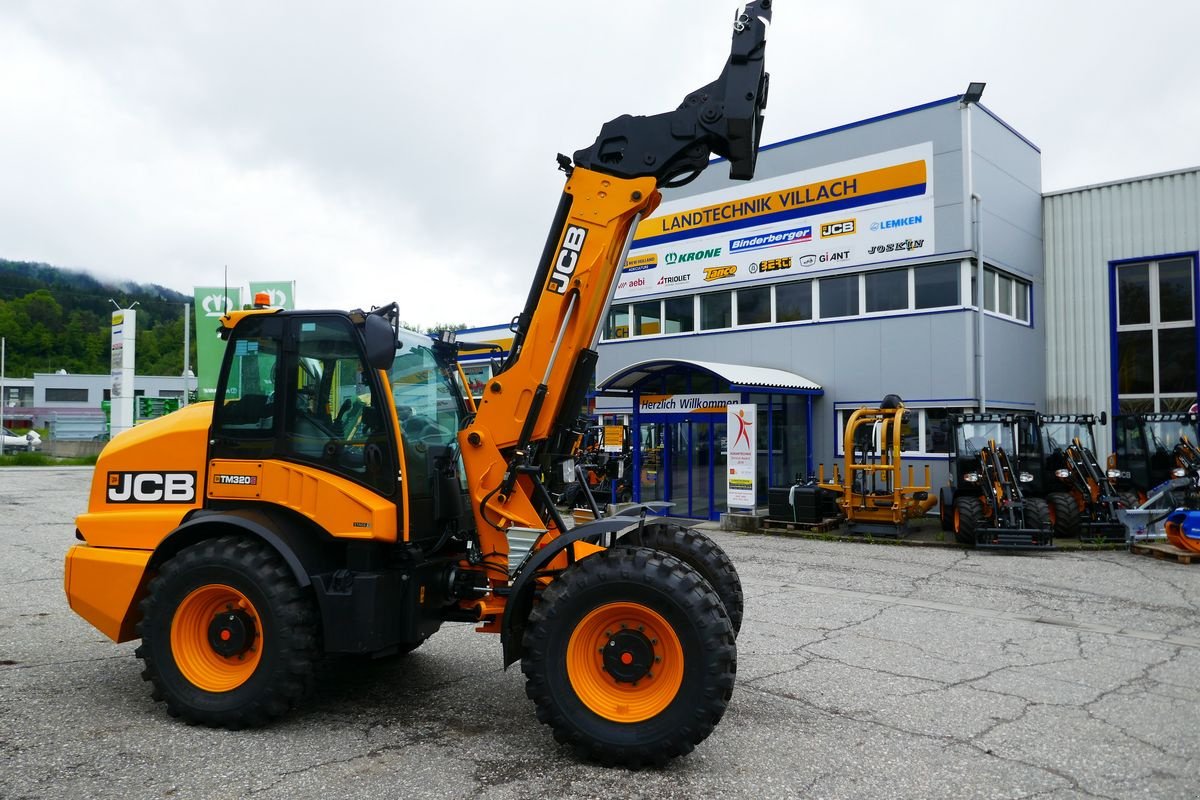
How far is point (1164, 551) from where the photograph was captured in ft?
38.2

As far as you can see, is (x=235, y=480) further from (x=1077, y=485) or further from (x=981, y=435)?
(x=1077, y=485)

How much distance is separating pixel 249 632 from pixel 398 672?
1.38 m

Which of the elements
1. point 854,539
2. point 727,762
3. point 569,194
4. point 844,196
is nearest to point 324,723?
point 727,762

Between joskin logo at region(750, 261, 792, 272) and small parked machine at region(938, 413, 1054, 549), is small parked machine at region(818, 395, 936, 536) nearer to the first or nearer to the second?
small parked machine at region(938, 413, 1054, 549)

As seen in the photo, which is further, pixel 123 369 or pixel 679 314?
pixel 123 369

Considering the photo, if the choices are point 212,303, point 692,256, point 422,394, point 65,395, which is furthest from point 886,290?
point 65,395

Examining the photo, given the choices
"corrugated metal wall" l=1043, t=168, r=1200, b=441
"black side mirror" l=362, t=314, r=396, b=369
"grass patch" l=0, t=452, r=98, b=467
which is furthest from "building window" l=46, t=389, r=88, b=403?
"black side mirror" l=362, t=314, r=396, b=369

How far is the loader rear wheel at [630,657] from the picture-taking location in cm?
400

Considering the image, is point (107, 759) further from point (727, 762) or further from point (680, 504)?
point (680, 504)

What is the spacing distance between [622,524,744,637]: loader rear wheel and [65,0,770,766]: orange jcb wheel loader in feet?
0.06

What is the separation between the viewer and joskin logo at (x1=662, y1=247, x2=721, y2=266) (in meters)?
20.5

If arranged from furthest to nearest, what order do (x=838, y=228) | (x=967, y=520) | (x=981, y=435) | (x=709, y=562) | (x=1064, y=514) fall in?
(x=838, y=228) < (x=981, y=435) < (x=1064, y=514) < (x=967, y=520) < (x=709, y=562)

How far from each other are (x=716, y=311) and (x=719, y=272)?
0.98 meters

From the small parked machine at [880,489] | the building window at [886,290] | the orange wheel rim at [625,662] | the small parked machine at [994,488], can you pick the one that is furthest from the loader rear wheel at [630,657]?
the building window at [886,290]
